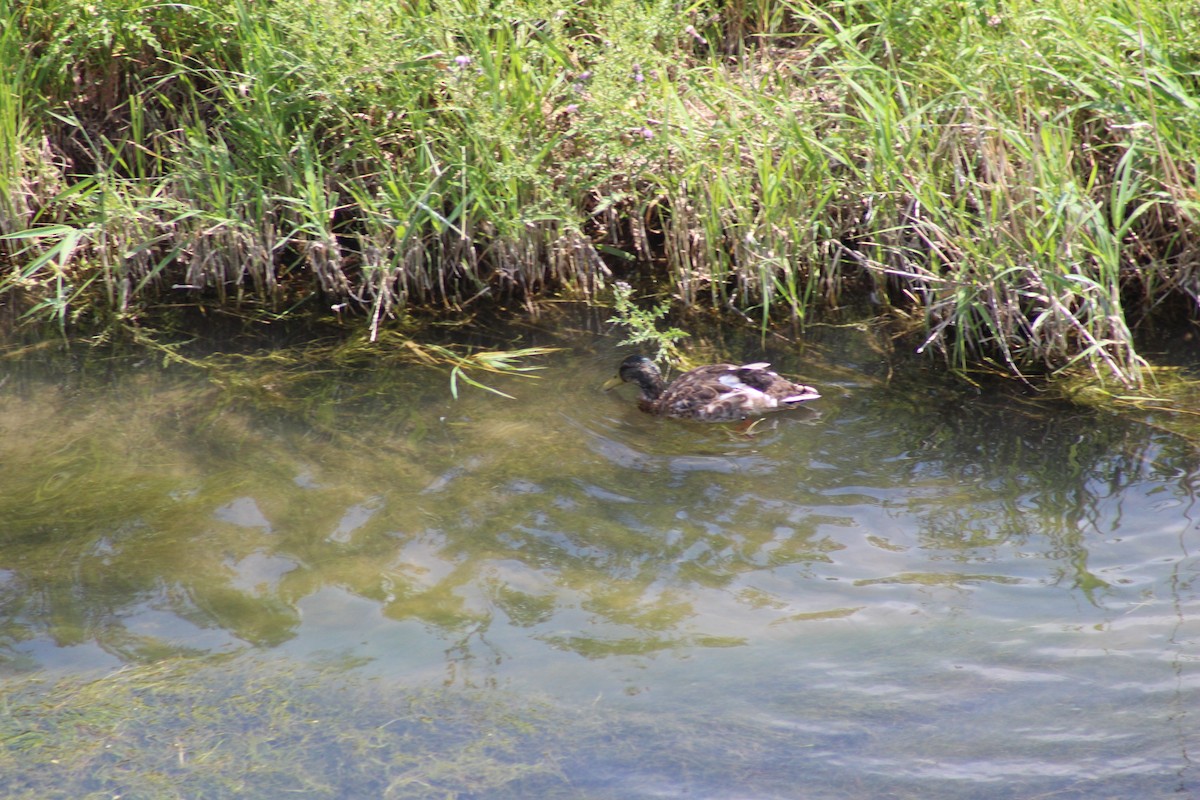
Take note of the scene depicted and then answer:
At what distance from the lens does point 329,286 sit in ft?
20.7

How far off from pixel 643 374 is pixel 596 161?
1277 millimetres

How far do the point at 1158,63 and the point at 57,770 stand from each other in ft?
18.6

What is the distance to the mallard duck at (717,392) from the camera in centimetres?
531

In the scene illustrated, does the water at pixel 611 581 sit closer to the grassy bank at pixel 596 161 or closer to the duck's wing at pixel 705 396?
the duck's wing at pixel 705 396

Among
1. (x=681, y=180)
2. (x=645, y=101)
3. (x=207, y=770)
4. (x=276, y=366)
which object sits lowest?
(x=207, y=770)

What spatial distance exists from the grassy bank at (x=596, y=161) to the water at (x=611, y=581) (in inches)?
26.3

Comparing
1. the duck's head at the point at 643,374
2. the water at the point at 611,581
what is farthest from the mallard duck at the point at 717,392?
the water at the point at 611,581

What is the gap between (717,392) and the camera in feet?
17.6

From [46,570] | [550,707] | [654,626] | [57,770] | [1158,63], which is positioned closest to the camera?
[57,770]

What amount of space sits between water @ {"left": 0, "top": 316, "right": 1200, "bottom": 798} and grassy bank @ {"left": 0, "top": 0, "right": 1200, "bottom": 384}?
2.19 feet

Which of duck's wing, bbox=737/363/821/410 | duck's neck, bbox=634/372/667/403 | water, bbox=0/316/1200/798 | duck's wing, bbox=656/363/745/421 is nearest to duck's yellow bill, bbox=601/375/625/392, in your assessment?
water, bbox=0/316/1200/798

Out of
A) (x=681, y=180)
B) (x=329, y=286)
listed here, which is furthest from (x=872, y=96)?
(x=329, y=286)

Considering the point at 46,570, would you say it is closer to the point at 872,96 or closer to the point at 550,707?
the point at 550,707

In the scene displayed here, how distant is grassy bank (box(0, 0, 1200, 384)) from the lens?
18.1ft
